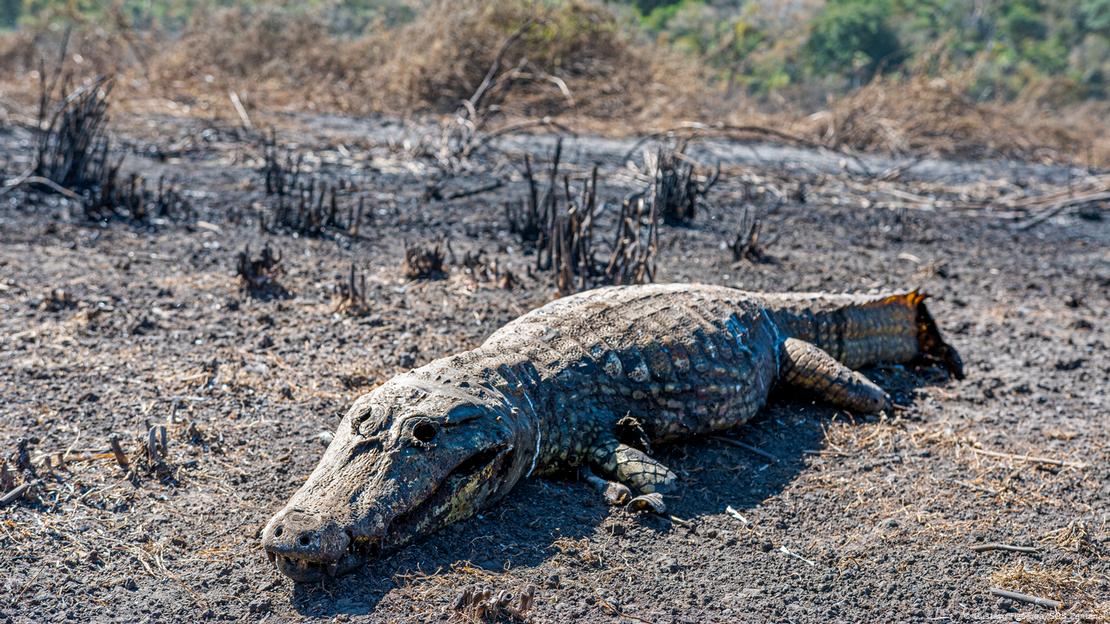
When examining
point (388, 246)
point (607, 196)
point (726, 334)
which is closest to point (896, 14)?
point (607, 196)

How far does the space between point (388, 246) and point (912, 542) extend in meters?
4.61

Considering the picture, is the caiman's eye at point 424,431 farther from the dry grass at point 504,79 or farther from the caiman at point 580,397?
the dry grass at point 504,79

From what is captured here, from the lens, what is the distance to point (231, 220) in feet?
24.6

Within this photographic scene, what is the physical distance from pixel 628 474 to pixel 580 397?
1.23 ft

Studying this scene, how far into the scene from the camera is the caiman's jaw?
2.88 m

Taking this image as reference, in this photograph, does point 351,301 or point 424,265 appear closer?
point 351,301

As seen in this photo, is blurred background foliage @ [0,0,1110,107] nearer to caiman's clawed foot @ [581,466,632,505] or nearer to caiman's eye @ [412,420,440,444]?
caiman's clawed foot @ [581,466,632,505]

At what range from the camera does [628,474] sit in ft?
12.2

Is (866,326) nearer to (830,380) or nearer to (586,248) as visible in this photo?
(830,380)

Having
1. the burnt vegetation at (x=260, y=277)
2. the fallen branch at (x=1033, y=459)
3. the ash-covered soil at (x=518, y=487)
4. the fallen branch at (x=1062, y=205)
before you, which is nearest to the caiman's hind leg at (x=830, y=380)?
the ash-covered soil at (x=518, y=487)

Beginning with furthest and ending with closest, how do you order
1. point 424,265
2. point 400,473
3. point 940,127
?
point 940,127 < point 424,265 < point 400,473

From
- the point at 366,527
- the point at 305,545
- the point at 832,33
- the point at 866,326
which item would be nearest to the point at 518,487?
the point at 366,527

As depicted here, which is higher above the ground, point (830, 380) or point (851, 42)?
point (851, 42)

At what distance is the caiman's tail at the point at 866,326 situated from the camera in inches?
197
